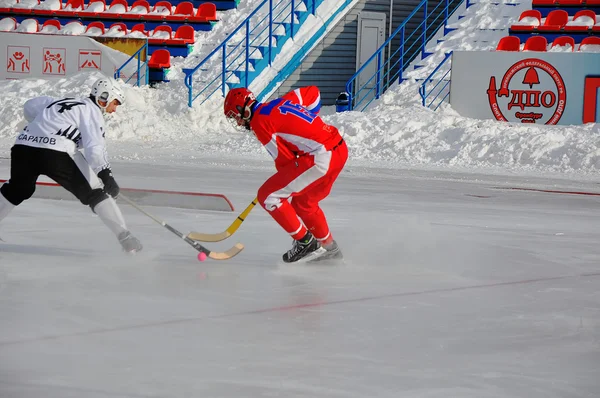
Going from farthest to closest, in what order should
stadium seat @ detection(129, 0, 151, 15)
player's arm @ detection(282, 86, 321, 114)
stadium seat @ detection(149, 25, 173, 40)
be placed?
stadium seat @ detection(129, 0, 151, 15) < stadium seat @ detection(149, 25, 173, 40) < player's arm @ detection(282, 86, 321, 114)

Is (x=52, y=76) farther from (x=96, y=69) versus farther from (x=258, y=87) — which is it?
(x=258, y=87)

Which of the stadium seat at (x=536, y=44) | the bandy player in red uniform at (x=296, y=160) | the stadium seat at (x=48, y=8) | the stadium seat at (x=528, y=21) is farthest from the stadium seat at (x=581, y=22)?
the bandy player in red uniform at (x=296, y=160)

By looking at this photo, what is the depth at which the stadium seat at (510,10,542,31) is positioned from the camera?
17672mm

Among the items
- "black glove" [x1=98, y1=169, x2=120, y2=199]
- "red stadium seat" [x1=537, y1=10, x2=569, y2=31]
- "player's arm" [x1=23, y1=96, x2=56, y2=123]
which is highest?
"player's arm" [x1=23, y1=96, x2=56, y2=123]

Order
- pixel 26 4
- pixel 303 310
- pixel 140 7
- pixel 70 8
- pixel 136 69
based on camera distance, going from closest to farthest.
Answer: pixel 303 310
pixel 136 69
pixel 140 7
pixel 70 8
pixel 26 4

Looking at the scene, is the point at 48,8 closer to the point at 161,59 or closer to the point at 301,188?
the point at 161,59

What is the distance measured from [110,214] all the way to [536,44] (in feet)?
39.4

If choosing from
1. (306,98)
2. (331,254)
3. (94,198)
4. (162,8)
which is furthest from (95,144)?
(162,8)

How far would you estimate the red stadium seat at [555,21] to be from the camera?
17.5 metres

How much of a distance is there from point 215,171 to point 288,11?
9144 mm

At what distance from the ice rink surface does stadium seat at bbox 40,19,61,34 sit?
43.5ft

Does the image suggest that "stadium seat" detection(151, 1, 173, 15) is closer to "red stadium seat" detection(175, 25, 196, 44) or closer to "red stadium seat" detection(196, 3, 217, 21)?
"red stadium seat" detection(196, 3, 217, 21)

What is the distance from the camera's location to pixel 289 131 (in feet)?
19.6

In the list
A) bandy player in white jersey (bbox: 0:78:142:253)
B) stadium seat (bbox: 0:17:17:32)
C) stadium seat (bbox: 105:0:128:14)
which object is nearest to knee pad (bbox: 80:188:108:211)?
bandy player in white jersey (bbox: 0:78:142:253)
